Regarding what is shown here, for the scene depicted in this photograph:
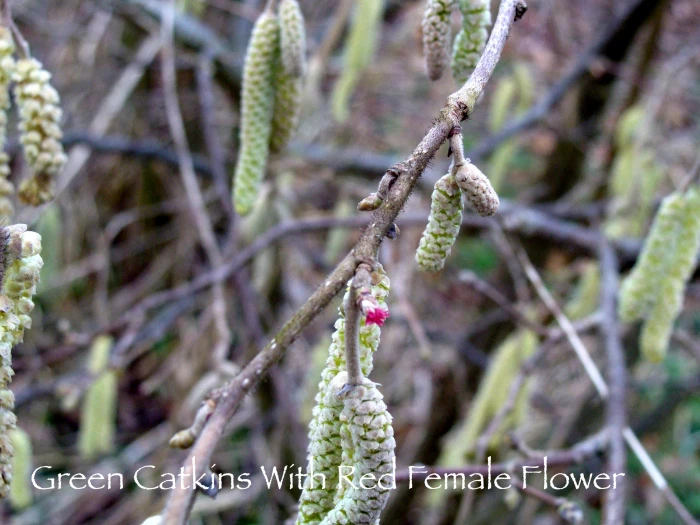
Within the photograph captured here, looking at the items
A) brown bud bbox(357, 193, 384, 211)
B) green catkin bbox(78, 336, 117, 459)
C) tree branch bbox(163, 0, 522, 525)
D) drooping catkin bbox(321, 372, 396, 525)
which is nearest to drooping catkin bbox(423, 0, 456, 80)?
tree branch bbox(163, 0, 522, 525)

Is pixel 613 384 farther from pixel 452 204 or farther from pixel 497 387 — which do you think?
pixel 452 204

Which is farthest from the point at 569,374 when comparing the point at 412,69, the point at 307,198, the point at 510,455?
the point at 412,69

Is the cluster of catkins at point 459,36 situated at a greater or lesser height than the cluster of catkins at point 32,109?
greater

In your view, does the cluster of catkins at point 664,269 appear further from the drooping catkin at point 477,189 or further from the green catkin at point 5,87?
the green catkin at point 5,87

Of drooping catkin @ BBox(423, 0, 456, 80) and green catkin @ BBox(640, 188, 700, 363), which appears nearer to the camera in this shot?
Result: drooping catkin @ BBox(423, 0, 456, 80)

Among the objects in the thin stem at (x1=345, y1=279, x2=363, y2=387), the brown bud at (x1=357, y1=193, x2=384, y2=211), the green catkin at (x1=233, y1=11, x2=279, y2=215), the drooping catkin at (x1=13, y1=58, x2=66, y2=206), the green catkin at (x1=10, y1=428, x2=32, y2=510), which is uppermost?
the green catkin at (x1=233, y1=11, x2=279, y2=215)

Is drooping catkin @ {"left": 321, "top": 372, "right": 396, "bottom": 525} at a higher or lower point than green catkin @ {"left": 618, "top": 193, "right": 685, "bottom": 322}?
lower

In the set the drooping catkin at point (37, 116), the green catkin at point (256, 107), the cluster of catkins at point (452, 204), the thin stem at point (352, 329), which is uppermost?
the green catkin at point (256, 107)

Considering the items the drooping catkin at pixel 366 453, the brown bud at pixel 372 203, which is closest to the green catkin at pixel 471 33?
the brown bud at pixel 372 203

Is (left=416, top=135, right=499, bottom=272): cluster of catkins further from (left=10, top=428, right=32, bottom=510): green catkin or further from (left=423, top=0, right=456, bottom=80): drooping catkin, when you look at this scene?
(left=10, top=428, right=32, bottom=510): green catkin

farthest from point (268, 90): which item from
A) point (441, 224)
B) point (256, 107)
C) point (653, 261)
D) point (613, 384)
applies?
point (613, 384)
